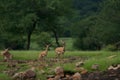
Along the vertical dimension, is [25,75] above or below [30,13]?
below

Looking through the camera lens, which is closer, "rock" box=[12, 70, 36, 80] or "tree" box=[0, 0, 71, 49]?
"rock" box=[12, 70, 36, 80]

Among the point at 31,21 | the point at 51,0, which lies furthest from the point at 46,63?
the point at 51,0

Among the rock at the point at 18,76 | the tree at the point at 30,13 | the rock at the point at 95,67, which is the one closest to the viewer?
the rock at the point at 18,76

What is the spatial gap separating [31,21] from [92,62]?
20.8 meters

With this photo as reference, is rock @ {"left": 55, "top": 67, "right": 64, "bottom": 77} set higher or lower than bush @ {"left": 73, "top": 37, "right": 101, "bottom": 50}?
higher

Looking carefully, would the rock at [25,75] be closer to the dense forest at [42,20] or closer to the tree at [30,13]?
the dense forest at [42,20]

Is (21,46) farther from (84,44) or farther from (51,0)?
(51,0)

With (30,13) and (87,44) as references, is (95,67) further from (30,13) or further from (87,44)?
(87,44)

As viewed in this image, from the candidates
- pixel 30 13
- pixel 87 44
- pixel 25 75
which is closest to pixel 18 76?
pixel 25 75

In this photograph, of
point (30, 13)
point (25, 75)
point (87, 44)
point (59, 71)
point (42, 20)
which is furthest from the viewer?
point (87, 44)

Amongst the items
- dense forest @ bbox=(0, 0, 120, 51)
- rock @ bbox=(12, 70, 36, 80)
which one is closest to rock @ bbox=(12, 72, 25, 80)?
rock @ bbox=(12, 70, 36, 80)

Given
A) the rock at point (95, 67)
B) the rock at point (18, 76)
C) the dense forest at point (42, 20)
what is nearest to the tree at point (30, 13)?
the dense forest at point (42, 20)

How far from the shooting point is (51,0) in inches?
1683

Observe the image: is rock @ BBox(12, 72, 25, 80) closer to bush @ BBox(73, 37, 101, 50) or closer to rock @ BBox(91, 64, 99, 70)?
rock @ BBox(91, 64, 99, 70)
